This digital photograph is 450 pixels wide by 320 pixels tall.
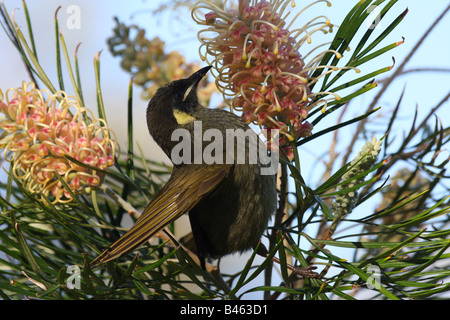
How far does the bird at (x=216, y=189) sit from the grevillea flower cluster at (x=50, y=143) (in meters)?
0.16

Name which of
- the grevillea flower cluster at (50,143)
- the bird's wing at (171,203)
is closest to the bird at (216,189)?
the bird's wing at (171,203)

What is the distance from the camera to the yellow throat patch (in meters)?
A: 1.30

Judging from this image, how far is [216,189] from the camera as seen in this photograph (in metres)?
1.12

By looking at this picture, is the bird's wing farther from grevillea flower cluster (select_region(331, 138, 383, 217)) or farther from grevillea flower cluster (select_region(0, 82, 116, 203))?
grevillea flower cluster (select_region(331, 138, 383, 217))

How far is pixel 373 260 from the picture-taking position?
2.74ft

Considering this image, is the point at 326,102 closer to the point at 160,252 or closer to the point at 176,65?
the point at 160,252

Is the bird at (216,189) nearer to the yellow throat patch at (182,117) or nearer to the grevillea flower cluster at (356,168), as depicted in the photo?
the yellow throat patch at (182,117)

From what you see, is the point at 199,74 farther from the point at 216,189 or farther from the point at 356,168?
the point at 356,168

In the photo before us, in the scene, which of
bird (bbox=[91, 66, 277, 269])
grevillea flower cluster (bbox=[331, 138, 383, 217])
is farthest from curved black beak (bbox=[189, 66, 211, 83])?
grevillea flower cluster (bbox=[331, 138, 383, 217])

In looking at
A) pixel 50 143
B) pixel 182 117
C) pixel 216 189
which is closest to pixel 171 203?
pixel 216 189

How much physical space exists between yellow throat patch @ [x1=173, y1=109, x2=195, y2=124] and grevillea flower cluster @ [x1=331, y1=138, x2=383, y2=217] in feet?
1.74
